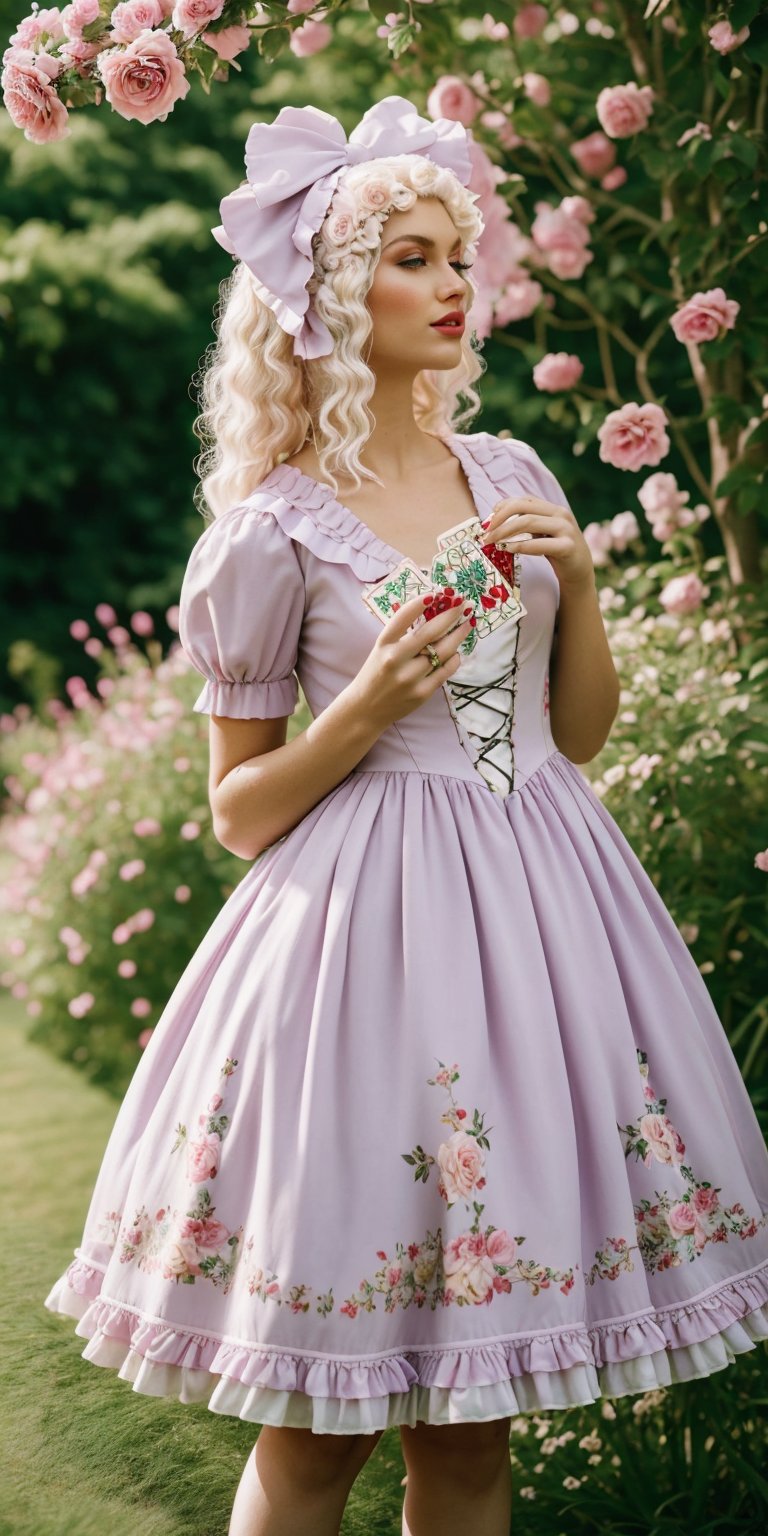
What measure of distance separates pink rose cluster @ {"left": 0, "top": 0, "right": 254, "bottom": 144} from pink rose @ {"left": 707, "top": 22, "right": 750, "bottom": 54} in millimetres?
790

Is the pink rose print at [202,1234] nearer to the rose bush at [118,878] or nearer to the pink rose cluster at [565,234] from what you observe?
the pink rose cluster at [565,234]

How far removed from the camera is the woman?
1.63m

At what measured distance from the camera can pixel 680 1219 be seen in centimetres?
175

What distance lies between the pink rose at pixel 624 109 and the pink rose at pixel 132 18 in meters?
1.10

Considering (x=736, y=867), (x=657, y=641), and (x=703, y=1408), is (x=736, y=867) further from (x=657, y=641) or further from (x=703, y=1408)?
(x=703, y=1408)

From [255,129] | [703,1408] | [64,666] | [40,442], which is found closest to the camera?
[255,129]

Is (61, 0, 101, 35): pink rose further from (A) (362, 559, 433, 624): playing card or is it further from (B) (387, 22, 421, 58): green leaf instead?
(A) (362, 559, 433, 624): playing card

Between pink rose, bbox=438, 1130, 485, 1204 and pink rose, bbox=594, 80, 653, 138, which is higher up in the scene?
pink rose, bbox=594, 80, 653, 138

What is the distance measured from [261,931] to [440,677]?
0.37 metres

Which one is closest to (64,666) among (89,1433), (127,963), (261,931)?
(127,963)

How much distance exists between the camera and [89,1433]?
95.9 inches

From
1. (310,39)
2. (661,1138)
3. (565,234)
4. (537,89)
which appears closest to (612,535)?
(565,234)

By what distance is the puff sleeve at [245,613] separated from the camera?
182cm

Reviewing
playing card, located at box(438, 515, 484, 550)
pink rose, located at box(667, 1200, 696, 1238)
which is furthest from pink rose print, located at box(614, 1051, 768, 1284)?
playing card, located at box(438, 515, 484, 550)
